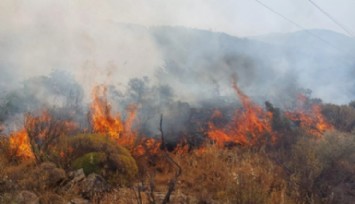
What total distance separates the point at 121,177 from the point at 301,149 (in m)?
4.84

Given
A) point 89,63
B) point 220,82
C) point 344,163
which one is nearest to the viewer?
point 344,163

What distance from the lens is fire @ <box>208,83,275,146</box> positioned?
477 inches

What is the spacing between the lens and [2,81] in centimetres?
1639

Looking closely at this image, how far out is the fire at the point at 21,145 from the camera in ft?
31.9

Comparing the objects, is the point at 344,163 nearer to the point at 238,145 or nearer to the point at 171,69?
the point at 238,145

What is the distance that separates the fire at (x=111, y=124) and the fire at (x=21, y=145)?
2039 millimetres

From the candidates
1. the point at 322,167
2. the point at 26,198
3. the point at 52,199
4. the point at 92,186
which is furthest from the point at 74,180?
the point at 322,167

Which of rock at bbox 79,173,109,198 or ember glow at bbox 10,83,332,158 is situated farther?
ember glow at bbox 10,83,332,158

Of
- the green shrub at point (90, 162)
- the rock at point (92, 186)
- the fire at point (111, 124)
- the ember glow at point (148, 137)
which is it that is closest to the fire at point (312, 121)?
the ember glow at point (148, 137)

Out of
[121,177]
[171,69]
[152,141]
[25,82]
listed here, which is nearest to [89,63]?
[25,82]

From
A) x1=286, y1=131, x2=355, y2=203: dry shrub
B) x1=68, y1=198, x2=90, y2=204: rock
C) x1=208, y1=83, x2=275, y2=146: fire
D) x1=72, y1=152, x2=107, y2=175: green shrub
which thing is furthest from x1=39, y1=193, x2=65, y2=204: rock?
x1=208, y1=83, x2=275, y2=146: fire

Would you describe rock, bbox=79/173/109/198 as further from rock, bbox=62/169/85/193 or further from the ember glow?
the ember glow

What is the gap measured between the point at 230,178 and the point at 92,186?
8.95ft

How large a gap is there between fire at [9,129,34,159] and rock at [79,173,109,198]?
2605mm
